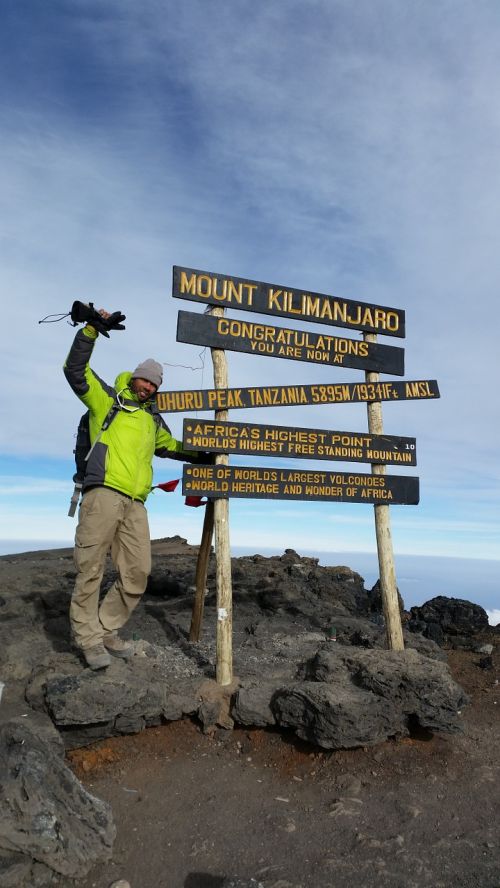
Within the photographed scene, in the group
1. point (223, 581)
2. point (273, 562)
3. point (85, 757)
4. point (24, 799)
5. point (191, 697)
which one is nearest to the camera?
point (24, 799)

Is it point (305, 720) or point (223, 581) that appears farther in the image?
point (223, 581)

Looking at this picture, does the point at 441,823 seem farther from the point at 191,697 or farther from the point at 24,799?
the point at 24,799

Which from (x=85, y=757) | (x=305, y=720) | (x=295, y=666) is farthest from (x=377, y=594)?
(x=85, y=757)

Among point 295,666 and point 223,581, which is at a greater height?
point 223,581

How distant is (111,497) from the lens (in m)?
6.59

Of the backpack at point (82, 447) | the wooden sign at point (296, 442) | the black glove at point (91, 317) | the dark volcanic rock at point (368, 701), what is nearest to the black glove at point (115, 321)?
the black glove at point (91, 317)

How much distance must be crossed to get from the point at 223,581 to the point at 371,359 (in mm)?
3618

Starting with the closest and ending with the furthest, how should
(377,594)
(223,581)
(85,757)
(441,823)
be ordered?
1. (441,823)
2. (85,757)
3. (223,581)
4. (377,594)

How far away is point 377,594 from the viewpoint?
15.5 meters

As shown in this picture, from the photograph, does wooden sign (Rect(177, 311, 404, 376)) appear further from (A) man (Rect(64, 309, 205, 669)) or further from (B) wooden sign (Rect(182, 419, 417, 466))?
(B) wooden sign (Rect(182, 419, 417, 466))

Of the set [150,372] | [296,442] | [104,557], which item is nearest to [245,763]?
[104,557]

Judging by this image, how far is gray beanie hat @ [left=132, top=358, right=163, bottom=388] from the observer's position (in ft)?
22.7

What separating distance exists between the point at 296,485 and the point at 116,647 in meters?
2.82

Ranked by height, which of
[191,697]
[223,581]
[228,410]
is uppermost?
[228,410]
